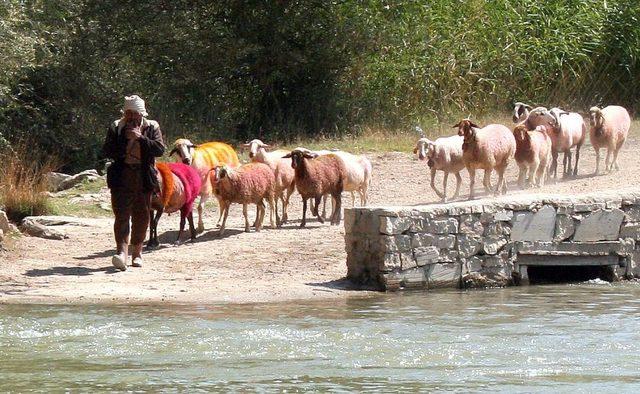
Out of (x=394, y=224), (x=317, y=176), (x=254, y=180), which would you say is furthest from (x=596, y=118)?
(x=394, y=224)

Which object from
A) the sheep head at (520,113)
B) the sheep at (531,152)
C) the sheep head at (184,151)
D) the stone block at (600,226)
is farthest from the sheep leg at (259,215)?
the sheep head at (520,113)

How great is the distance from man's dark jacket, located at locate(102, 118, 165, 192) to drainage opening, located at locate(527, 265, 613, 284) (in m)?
4.52

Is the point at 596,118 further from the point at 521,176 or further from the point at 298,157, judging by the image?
the point at 298,157

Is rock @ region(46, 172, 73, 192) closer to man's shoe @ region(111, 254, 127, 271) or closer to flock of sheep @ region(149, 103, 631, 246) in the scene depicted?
flock of sheep @ region(149, 103, 631, 246)

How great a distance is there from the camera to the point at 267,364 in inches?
404

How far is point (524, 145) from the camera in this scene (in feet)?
63.9

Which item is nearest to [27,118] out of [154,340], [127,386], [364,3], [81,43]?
[81,43]

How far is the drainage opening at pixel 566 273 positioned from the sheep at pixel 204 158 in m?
4.05

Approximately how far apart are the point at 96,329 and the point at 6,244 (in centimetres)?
431

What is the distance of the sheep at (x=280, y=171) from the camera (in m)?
17.4

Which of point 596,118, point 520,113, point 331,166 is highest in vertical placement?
point 520,113

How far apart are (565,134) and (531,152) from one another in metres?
1.52

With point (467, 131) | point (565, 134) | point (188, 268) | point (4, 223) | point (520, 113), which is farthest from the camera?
point (520, 113)

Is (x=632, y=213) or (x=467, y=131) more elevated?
(x=467, y=131)
